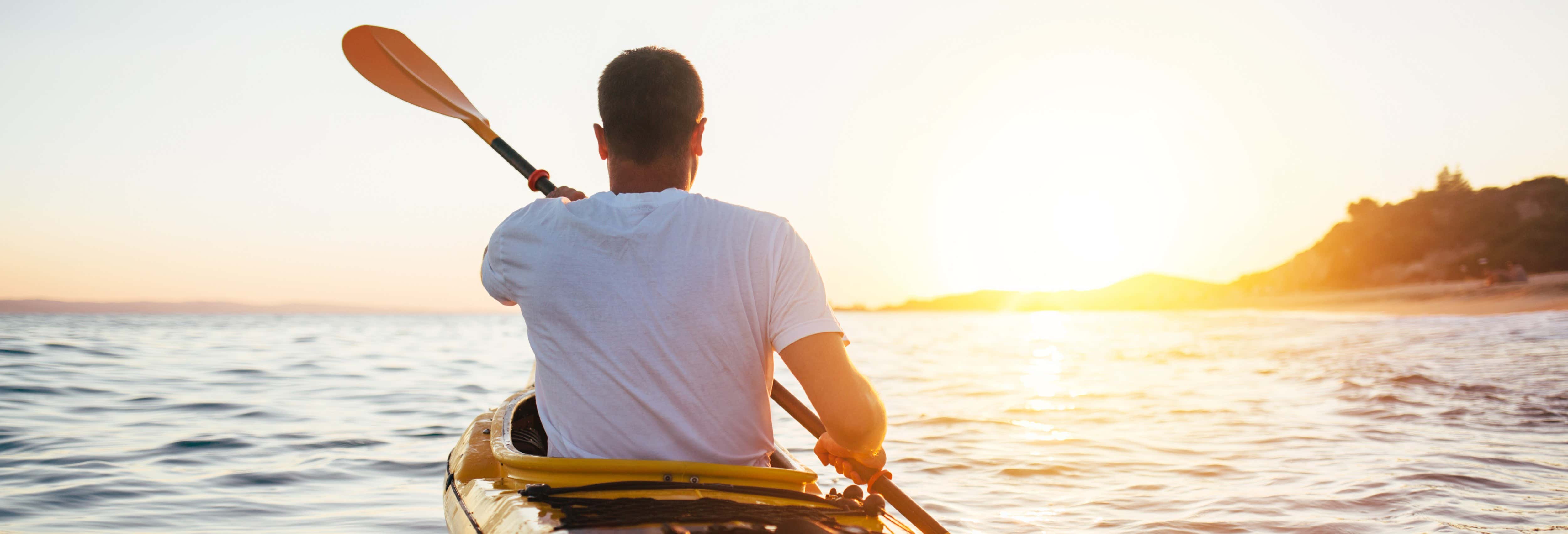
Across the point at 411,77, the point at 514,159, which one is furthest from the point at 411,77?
the point at 514,159

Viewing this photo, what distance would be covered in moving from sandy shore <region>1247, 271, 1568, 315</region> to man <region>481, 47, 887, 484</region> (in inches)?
1422

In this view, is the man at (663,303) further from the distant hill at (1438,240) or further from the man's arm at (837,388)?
the distant hill at (1438,240)

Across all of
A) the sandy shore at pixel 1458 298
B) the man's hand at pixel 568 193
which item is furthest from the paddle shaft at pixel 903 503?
the sandy shore at pixel 1458 298

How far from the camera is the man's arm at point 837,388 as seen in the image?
1.75m

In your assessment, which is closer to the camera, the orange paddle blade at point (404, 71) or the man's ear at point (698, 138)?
the man's ear at point (698, 138)

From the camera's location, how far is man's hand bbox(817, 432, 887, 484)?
2.42 metres

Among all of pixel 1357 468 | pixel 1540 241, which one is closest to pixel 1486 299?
pixel 1540 241

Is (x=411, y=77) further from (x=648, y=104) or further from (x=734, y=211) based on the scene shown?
(x=734, y=211)

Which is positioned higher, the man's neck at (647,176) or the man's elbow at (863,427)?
the man's neck at (647,176)

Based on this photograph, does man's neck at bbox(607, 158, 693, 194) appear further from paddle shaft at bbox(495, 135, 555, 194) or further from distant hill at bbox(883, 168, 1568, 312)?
distant hill at bbox(883, 168, 1568, 312)

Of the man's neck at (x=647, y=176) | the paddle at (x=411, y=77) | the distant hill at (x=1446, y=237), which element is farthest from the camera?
the distant hill at (x=1446, y=237)

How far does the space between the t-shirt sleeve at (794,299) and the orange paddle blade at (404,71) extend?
3.48 metres

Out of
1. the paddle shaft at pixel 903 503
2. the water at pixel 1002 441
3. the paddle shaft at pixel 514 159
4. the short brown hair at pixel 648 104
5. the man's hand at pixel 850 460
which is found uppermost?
the paddle shaft at pixel 514 159

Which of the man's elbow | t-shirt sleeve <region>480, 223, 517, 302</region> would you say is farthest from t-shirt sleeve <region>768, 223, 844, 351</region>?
t-shirt sleeve <region>480, 223, 517, 302</region>
